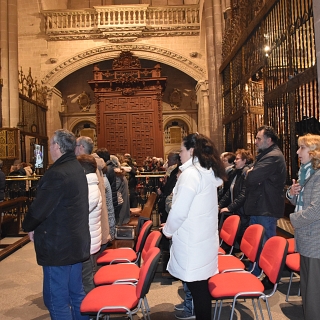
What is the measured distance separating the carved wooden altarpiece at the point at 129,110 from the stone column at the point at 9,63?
3781 millimetres

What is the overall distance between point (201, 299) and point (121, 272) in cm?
90

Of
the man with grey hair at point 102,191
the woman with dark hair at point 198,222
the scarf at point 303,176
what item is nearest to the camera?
the woman with dark hair at point 198,222

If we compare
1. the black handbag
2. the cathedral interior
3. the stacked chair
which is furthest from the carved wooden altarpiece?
the black handbag

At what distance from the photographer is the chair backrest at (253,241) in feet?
10.6

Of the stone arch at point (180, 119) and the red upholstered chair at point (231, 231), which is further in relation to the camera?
the stone arch at point (180, 119)

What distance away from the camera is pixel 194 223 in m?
2.61

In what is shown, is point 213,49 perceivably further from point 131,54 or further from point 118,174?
point 118,174

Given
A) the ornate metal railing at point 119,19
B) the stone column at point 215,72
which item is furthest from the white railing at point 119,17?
the stone column at point 215,72

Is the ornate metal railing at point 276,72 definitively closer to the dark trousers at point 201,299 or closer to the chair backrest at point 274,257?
the chair backrest at point 274,257

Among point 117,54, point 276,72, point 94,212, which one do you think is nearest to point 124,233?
point 94,212

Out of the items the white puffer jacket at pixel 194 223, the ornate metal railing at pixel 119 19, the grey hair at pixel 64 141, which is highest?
the ornate metal railing at pixel 119 19

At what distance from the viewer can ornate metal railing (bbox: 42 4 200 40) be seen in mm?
16750

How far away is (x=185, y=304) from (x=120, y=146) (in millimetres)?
13212

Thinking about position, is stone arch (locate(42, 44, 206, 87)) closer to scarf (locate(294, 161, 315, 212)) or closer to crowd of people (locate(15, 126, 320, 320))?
scarf (locate(294, 161, 315, 212))
